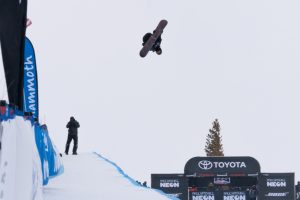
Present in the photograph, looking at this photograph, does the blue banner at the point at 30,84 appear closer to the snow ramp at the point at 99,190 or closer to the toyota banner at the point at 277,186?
the snow ramp at the point at 99,190

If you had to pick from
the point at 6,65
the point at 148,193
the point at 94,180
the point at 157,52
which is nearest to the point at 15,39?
the point at 6,65

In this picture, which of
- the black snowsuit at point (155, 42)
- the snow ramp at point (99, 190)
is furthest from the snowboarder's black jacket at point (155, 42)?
the snow ramp at point (99, 190)

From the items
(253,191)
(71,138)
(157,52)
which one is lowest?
(253,191)

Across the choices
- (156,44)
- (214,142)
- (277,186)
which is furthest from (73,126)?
(214,142)

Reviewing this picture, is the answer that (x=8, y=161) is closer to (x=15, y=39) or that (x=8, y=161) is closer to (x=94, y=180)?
(x=15, y=39)

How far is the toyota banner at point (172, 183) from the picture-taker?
85.6 ft

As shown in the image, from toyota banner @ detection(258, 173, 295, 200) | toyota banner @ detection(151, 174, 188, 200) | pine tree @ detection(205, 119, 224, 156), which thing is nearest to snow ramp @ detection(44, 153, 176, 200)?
toyota banner @ detection(151, 174, 188, 200)

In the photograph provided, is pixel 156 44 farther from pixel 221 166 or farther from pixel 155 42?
pixel 221 166

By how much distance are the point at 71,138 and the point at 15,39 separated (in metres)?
16.3

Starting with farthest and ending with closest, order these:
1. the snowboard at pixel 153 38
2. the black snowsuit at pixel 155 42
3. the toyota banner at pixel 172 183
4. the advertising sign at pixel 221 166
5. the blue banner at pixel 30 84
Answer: the advertising sign at pixel 221 166 < the toyota banner at pixel 172 183 < the black snowsuit at pixel 155 42 < the snowboard at pixel 153 38 < the blue banner at pixel 30 84

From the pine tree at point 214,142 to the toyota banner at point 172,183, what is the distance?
49690 millimetres

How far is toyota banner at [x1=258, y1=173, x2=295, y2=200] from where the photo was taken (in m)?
26.6

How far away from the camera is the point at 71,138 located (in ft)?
79.8

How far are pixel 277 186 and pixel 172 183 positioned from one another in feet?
13.1
